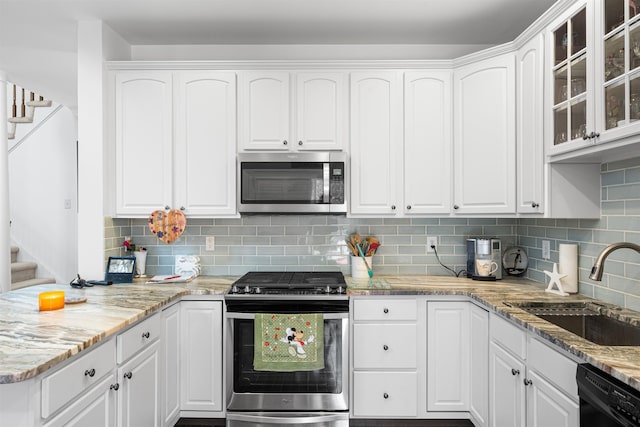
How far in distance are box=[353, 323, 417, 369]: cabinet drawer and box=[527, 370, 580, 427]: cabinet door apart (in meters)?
0.83

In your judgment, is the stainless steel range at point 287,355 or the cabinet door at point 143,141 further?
Result: the cabinet door at point 143,141

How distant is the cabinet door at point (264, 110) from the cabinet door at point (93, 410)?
5.45ft

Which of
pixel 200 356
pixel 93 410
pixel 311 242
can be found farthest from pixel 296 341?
pixel 93 410

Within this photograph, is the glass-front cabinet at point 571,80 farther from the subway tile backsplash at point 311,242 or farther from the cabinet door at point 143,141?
the cabinet door at point 143,141

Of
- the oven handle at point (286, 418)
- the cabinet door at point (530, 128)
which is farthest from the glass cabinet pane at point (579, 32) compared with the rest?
the oven handle at point (286, 418)

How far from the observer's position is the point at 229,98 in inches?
112

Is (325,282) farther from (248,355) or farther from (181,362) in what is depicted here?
(181,362)

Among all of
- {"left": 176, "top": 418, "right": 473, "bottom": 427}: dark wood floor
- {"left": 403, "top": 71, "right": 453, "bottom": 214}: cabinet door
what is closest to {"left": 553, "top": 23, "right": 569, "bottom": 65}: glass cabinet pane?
{"left": 403, "top": 71, "right": 453, "bottom": 214}: cabinet door

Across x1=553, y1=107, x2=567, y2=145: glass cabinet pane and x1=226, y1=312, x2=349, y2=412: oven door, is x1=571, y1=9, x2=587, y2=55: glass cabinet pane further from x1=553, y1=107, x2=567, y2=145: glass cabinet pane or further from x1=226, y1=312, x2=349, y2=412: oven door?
x1=226, y1=312, x2=349, y2=412: oven door

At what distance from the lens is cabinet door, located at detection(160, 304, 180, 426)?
7.80ft

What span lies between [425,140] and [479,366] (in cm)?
147

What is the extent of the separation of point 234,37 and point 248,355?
2.24 meters

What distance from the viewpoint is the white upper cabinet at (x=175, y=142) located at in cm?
284

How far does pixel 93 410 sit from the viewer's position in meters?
1.63
